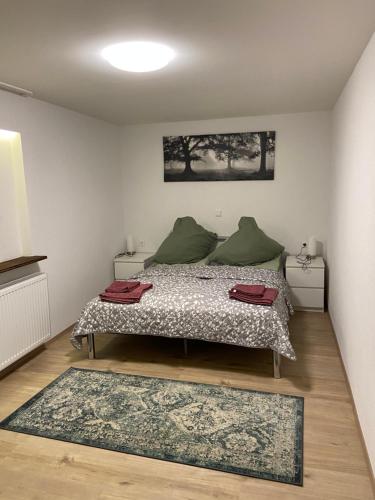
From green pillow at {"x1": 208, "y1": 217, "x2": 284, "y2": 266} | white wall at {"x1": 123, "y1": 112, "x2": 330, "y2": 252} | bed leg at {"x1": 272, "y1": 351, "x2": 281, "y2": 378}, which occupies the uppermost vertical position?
white wall at {"x1": 123, "y1": 112, "x2": 330, "y2": 252}

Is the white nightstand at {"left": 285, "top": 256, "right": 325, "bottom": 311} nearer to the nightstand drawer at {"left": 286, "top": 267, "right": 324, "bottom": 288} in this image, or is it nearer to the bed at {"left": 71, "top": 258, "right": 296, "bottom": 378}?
the nightstand drawer at {"left": 286, "top": 267, "right": 324, "bottom": 288}

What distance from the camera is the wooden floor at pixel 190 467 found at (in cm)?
206

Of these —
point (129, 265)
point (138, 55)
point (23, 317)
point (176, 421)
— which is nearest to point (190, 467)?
point (176, 421)

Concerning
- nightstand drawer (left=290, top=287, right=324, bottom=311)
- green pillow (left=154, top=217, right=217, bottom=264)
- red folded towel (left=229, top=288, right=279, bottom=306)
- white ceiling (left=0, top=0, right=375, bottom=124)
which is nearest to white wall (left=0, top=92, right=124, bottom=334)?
white ceiling (left=0, top=0, right=375, bottom=124)

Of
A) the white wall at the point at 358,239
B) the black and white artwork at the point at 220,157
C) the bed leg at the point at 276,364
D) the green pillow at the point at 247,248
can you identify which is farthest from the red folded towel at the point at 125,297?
the black and white artwork at the point at 220,157

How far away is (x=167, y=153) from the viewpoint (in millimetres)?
5352

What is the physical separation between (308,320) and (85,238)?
272 cm

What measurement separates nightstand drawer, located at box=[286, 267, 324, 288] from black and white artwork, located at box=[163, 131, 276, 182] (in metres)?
1.25

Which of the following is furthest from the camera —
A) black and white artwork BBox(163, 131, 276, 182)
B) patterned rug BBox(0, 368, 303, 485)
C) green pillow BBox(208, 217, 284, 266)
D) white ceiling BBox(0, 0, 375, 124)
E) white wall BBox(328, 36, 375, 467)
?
black and white artwork BBox(163, 131, 276, 182)

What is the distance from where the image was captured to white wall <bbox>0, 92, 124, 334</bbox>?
371 centimetres

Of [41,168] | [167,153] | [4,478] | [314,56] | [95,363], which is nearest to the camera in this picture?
[4,478]

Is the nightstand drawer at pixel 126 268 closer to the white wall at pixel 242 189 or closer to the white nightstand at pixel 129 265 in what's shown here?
the white nightstand at pixel 129 265

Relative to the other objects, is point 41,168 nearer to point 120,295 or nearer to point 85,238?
point 85,238

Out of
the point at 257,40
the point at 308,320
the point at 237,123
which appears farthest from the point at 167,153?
the point at 257,40
